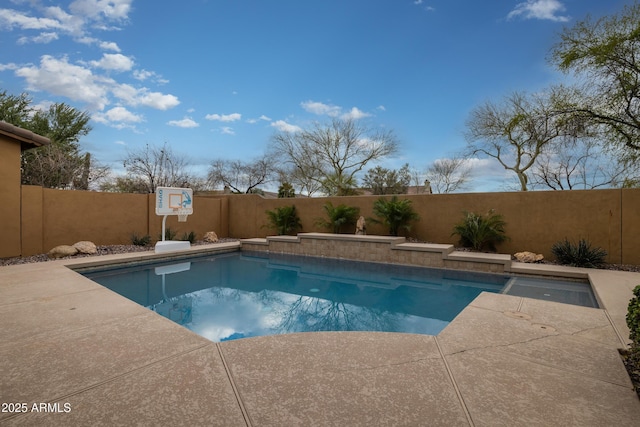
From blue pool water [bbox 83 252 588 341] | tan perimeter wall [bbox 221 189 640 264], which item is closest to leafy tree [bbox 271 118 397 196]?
tan perimeter wall [bbox 221 189 640 264]

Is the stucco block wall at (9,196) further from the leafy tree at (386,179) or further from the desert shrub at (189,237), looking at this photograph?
the leafy tree at (386,179)

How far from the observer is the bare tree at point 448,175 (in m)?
25.0

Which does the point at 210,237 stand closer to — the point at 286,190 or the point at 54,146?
the point at 54,146

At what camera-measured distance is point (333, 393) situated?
2037 mm

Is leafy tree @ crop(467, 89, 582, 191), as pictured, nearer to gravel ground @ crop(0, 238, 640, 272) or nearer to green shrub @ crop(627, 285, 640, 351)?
gravel ground @ crop(0, 238, 640, 272)

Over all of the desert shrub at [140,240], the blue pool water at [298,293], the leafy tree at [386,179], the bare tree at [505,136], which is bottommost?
the blue pool water at [298,293]

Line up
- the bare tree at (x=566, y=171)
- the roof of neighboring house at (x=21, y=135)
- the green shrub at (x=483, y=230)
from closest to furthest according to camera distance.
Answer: the roof of neighboring house at (x=21, y=135) < the green shrub at (x=483, y=230) < the bare tree at (x=566, y=171)

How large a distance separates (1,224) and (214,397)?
9.07 m

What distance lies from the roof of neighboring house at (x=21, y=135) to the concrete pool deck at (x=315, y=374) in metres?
6.32

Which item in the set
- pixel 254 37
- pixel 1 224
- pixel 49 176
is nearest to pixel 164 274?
pixel 1 224

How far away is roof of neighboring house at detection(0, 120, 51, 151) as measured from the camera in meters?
7.49

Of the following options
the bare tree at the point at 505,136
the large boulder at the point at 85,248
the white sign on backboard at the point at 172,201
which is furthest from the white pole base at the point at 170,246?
the bare tree at the point at 505,136

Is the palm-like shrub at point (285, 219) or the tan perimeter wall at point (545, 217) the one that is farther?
the palm-like shrub at point (285, 219)

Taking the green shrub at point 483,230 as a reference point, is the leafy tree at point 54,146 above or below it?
above
